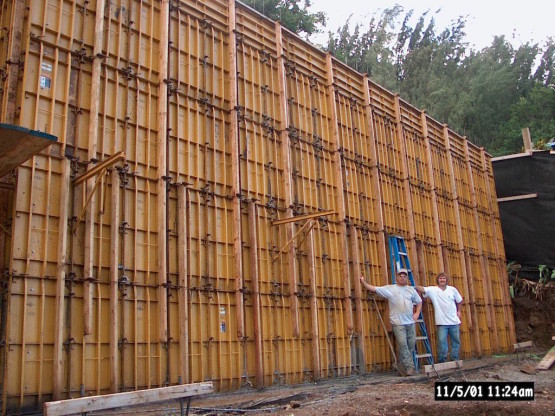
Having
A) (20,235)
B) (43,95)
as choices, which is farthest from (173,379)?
(43,95)

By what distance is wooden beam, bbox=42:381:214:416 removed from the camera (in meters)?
5.81

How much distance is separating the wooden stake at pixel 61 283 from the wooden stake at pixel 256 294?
11.9 ft

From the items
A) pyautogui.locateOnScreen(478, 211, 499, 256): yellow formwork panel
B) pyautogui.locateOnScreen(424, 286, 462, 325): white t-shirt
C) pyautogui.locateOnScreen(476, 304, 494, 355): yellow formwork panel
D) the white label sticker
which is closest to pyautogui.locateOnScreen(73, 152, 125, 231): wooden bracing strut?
the white label sticker

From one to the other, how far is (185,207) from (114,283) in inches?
73.9

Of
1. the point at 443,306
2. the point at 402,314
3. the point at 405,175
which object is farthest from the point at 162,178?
the point at 405,175

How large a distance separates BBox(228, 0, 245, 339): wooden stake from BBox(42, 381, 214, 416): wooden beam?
9.37ft

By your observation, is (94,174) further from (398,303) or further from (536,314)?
(536,314)

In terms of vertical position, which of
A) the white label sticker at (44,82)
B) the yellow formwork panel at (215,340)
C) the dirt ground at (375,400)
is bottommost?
the dirt ground at (375,400)

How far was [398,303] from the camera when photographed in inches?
498

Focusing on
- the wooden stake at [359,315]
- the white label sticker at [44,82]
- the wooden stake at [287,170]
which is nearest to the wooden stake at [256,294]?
the wooden stake at [287,170]

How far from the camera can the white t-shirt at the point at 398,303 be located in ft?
41.4

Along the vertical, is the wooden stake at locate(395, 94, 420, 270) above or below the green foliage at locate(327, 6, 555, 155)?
below

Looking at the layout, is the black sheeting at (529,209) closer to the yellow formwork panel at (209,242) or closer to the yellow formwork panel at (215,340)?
the yellow formwork panel at (209,242)

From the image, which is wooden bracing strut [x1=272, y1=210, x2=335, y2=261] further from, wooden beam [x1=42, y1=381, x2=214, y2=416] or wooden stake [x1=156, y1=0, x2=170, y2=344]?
wooden beam [x1=42, y1=381, x2=214, y2=416]
